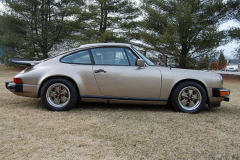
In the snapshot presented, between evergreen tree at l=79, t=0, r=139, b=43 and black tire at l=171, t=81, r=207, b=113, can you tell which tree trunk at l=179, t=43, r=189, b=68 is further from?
black tire at l=171, t=81, r=207, b=113

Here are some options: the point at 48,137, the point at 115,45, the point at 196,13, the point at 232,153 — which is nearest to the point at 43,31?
the point at 196,13

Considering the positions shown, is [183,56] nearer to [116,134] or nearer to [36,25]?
[116,134]

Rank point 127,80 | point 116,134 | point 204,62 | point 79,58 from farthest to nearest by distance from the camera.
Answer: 1. point 204,62
2. point 79,58
3. point 127,80
4. point 116,134

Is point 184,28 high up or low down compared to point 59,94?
up

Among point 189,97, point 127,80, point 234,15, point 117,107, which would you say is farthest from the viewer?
point 234,15

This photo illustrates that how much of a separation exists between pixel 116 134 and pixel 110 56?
1.79 meters

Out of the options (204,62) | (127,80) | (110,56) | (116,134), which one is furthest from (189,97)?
(204,62)

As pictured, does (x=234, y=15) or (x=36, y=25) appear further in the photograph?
(x=36, y=25)

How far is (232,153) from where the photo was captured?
228cm

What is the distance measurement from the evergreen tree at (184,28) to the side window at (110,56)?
8701 mm

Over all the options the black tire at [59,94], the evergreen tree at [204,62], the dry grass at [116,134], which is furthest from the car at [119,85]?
the evergreen tree at [204,62]

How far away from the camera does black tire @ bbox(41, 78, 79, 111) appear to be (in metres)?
3.85

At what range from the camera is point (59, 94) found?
3.90 m

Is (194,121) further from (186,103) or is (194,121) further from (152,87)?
(152,87)
